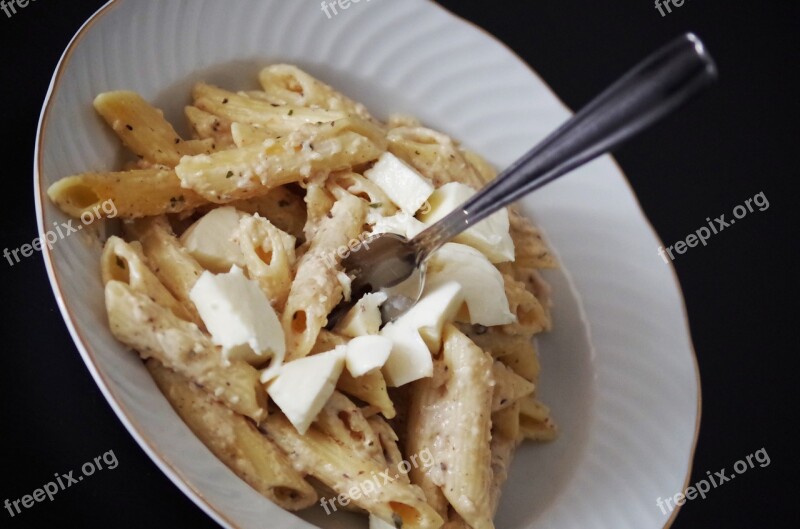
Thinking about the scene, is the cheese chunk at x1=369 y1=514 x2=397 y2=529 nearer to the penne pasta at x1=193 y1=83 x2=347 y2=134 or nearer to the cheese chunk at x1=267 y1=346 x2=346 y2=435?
the cheese chunk at x1=267 y1=346 x2=346 y2=435

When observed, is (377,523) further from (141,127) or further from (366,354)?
(141,127)

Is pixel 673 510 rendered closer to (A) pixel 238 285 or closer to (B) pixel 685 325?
(B) pixel 685 325

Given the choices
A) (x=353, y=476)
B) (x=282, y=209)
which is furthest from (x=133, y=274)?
(x=353, y=476)

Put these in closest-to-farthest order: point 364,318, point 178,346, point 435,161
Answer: point 178,346, point 364,318, point 435,161

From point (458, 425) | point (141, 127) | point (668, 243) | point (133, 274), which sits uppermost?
point (141, 127)

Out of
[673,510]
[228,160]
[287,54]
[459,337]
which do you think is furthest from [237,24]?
[673,510]

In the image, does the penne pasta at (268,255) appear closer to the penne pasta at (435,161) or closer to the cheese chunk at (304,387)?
the cheese chunk at (304,387)

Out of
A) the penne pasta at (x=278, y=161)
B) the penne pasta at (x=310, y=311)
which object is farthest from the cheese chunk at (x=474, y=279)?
the penne pasta at (x=278, y=161)
